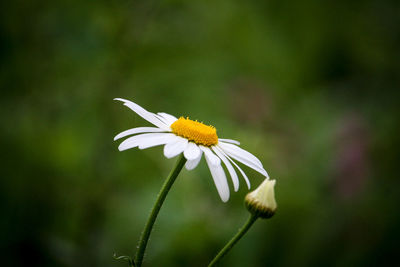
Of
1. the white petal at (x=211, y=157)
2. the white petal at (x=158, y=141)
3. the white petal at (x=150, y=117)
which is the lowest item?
the white petal at (x=211, y=157)

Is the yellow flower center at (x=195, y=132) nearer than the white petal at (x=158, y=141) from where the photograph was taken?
No

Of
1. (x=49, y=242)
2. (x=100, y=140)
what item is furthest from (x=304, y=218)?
(x=49, y=242)

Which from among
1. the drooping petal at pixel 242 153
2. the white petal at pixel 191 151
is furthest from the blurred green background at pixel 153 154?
the white petal at pixel 191 151

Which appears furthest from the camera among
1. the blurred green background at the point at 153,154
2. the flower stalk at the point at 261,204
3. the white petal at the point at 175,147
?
the blurred green background at the point at 153,154

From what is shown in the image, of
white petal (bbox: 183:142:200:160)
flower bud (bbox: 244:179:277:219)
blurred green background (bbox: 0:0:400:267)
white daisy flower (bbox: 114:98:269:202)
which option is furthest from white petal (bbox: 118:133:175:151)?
blurred green background (bbox: 0:0:400:267)

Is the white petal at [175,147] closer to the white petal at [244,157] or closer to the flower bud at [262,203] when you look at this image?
the white petal at [244,157]

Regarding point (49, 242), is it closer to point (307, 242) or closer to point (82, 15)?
point (82, 15)

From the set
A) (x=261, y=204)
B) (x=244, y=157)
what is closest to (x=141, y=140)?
(x=244, y=157)

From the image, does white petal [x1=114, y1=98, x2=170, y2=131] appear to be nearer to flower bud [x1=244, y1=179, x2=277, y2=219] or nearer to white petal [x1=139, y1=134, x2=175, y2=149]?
white petal [x1=139, y1=134, x2=175, y2=149]
